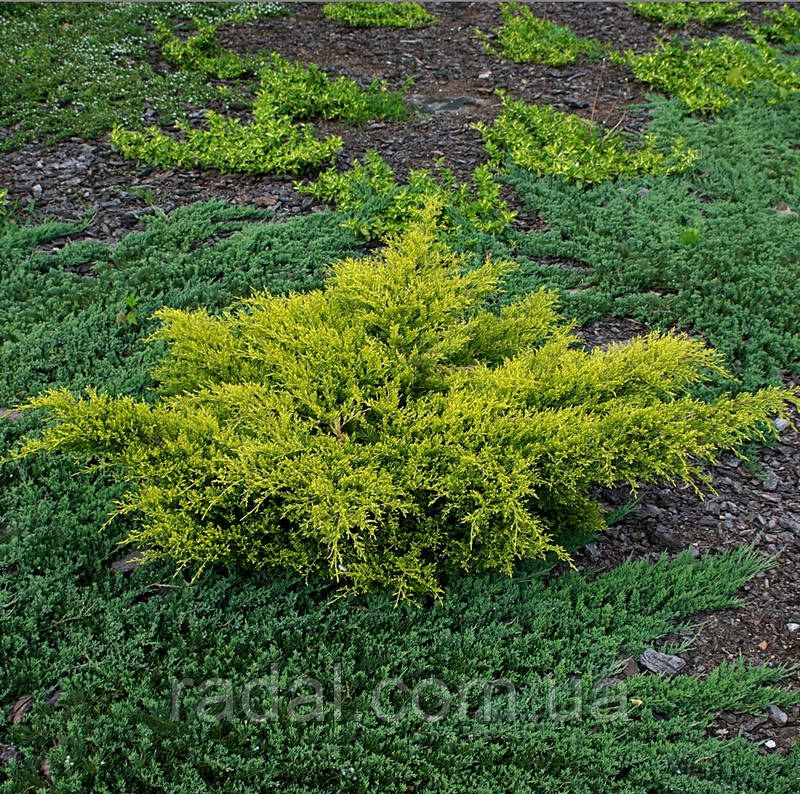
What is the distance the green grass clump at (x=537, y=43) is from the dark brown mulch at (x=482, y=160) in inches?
4.3

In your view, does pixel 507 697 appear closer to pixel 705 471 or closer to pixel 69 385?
pixel 705 471

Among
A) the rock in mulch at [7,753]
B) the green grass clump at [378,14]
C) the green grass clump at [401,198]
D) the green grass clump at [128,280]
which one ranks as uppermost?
the green grass clump at [378,14]

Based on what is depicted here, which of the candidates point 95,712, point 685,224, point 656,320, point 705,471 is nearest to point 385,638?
point 95,712

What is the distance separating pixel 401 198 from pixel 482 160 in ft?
3.02

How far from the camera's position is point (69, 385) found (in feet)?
12.3

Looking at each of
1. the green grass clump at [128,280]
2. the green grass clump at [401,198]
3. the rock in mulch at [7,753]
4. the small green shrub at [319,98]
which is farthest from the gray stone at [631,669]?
the small green shrub at [319,98]

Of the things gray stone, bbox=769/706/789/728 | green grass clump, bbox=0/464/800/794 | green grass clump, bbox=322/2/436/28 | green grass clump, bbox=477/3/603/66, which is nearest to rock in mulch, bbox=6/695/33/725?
green grass clump, bbox=0/464/800/794

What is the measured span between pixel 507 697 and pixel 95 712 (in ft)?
4.55

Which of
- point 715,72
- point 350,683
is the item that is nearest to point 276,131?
point 715,72

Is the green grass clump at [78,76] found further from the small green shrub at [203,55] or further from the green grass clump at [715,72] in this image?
the green grass clump at [715,72]

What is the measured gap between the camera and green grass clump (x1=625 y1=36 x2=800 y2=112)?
6.25m

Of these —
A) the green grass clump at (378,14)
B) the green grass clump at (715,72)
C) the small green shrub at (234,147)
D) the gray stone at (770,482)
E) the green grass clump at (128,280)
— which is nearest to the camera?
the gray stone at (770,482)

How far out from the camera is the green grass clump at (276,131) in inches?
211

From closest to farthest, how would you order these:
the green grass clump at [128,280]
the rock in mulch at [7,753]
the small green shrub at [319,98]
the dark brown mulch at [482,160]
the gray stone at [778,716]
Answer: the rock in mulch at [7,753] → the gray stone at [778,716] → the dark brown mulch at [482,160] → the green grass clump at [128,280] → the small green shrub at [319,98]
